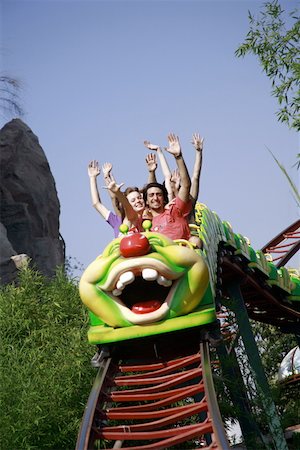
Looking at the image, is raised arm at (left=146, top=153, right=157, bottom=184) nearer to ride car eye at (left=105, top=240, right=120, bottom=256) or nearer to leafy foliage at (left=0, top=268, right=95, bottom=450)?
ride car eye at (left=105, top=240, right=120, bottom=256)

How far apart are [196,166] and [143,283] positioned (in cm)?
107

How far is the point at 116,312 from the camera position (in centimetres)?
474

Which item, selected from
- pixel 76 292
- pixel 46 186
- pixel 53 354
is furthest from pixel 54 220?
pixel 53 354

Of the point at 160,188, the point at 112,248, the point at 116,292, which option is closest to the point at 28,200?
the point at 160,188

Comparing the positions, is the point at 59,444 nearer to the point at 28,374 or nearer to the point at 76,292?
the point at 28,374

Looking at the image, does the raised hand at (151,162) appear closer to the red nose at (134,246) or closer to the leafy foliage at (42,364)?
the red nose at (134,246)

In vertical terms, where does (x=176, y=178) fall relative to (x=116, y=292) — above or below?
above

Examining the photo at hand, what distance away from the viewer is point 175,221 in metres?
5.14

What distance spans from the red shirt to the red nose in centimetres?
47

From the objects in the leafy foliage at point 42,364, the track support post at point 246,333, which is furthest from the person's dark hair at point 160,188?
the track support post at point 246,333

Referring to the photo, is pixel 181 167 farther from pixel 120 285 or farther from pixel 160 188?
pixel 120 285

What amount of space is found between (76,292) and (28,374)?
1.48 metres

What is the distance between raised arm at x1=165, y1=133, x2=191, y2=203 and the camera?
16.6ft

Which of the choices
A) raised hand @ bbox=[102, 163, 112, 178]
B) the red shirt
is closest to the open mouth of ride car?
the red shirt
